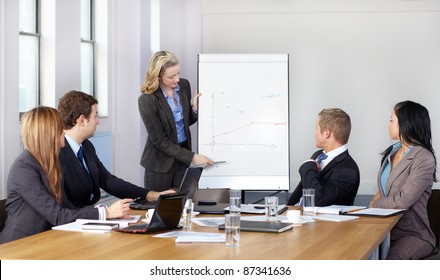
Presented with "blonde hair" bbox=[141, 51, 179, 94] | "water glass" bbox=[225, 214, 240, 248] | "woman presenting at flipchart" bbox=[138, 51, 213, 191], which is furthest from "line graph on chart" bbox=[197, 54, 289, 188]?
"water glass" bbox=[225, 214, 240, 248]

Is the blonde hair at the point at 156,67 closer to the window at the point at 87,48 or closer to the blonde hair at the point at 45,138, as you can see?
the window at the point at 87,48

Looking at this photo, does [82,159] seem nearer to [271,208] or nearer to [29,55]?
[271,208]

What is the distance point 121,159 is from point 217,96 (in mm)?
1086

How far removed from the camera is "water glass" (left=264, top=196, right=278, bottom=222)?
11.9ft

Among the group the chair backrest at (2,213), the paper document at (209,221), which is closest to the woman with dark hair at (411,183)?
the paper document at (209,221)

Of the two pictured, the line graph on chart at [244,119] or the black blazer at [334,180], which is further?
the line graph on chart at [244,119]

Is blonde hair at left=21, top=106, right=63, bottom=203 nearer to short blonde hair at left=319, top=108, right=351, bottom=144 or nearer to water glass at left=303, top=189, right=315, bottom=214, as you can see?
water glass at left=303, top=189, right=315, bottom=214

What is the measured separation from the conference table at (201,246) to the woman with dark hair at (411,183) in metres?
0.65

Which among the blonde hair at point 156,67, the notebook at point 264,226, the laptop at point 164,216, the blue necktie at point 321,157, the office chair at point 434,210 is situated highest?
the blonde hair at point 156,67

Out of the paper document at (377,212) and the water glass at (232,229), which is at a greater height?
the water glass at (232,229)

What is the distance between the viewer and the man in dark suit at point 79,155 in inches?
157

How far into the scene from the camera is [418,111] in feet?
13.4
